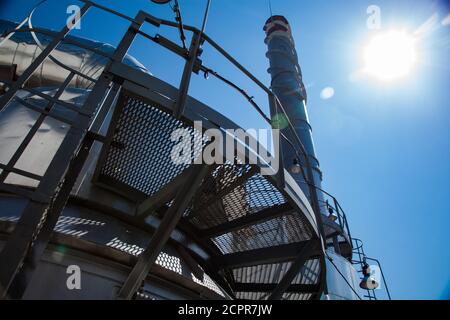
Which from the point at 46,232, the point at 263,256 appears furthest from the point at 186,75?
the point at 263,256

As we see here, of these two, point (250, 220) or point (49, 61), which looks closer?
point (250, 220)

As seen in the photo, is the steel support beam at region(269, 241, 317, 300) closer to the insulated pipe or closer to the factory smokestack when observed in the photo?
the insulated pipe

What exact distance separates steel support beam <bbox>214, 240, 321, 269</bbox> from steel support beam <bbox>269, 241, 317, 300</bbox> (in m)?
0.06

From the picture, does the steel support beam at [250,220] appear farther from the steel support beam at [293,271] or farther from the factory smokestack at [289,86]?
the factory smokestack at [289,86]

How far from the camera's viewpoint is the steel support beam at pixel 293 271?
13.7 feet

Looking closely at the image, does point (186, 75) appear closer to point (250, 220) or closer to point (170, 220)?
point (170, 220)

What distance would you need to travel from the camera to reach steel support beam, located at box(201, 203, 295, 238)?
13.6 ft

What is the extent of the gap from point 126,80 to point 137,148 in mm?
890

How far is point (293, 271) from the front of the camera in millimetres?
4188

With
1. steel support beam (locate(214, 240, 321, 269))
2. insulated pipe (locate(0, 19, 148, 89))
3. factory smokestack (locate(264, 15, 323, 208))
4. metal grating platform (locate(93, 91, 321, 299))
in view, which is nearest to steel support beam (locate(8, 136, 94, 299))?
metal grating platform (locate(93, 91, 321, 299))

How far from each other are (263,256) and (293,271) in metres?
0.75

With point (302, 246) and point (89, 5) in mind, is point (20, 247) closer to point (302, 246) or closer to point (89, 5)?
point (89, 5)

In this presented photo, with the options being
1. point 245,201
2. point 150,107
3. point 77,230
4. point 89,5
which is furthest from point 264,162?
point 89,5
